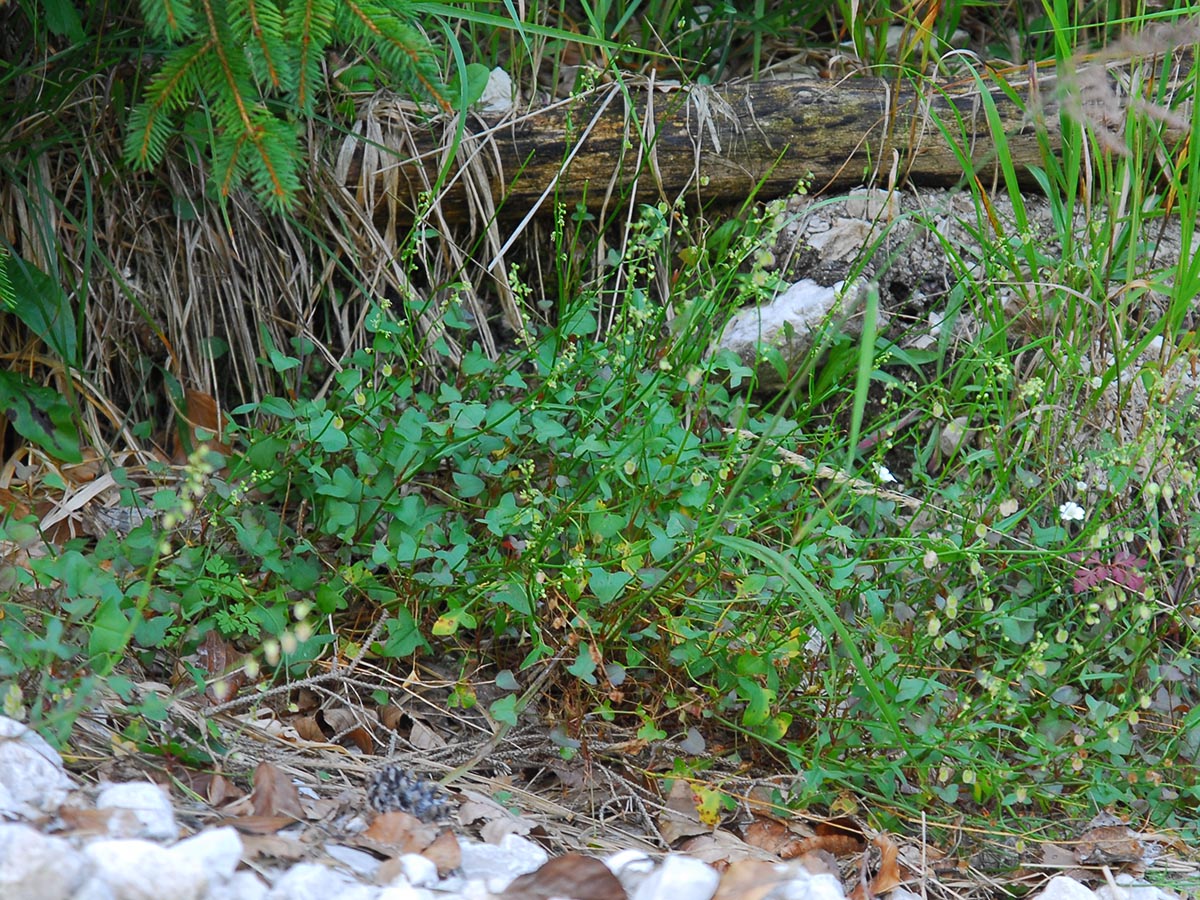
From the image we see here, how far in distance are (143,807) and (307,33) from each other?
3.50 ft

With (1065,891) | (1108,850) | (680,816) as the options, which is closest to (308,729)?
(680,816)

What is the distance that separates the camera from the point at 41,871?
0.98m

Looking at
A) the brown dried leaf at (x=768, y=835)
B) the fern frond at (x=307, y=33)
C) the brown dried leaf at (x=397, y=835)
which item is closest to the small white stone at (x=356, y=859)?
the brown dried leaf at (x=397, y=835)

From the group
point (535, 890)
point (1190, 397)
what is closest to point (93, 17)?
point (535, 890)

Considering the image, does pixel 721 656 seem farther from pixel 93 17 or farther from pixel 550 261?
pixel 93 17

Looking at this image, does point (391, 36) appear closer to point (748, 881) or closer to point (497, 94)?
point (497, 94)

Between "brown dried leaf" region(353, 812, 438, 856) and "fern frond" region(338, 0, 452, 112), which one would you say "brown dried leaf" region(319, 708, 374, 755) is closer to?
"brown dried leaf" region(353, 812, 438, 856)

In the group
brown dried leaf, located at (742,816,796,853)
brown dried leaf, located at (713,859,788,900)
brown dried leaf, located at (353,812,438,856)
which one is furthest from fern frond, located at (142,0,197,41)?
brown dried leaf, located at (742,816,796,853)

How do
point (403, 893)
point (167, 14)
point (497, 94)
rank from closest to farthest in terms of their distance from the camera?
point (403, 893), point (167, 14), point (497, 94)

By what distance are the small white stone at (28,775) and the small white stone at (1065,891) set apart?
1.33 metres

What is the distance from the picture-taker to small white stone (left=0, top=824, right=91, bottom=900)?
0.97 metres

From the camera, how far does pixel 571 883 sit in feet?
3.95

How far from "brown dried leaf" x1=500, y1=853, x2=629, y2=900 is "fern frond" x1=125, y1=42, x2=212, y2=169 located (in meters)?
1.24

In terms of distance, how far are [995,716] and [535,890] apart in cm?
96
